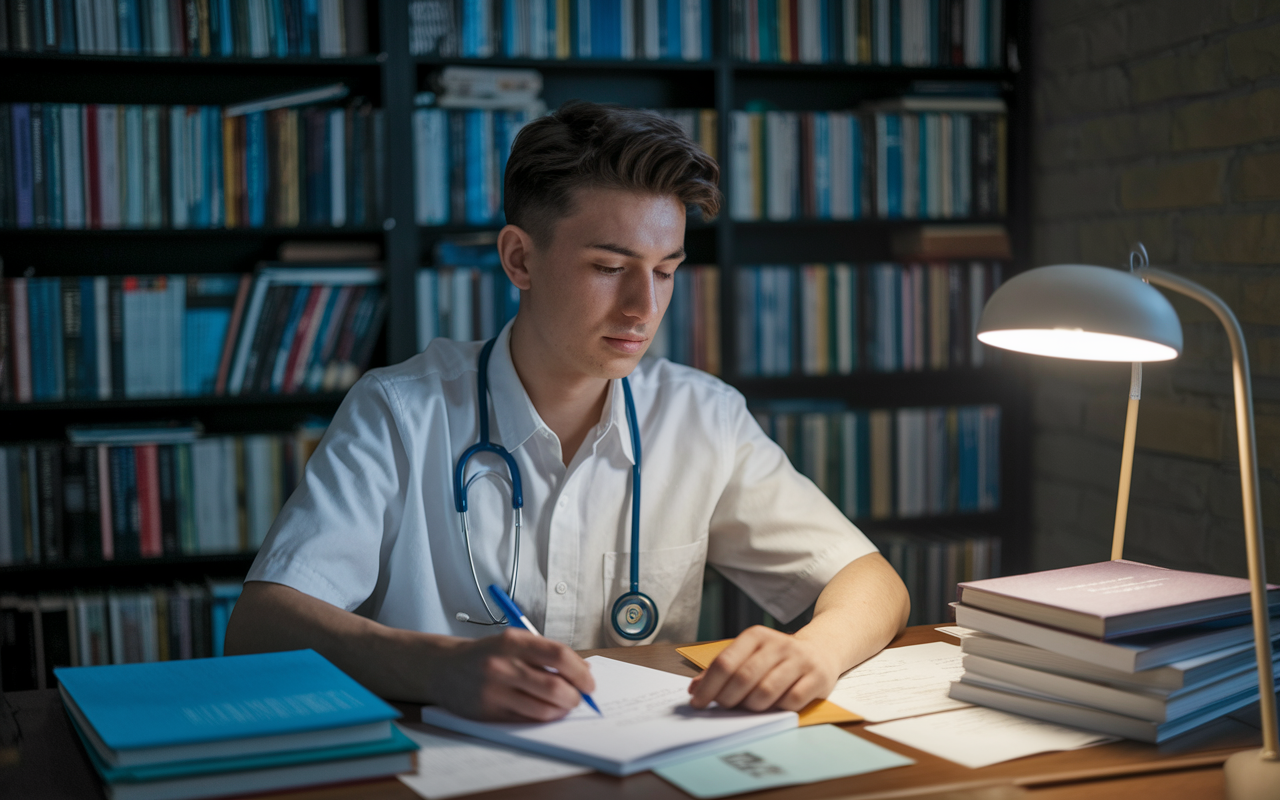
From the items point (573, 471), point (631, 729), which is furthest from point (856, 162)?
point (631, 729)

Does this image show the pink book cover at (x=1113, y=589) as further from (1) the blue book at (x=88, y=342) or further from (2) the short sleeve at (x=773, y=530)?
(1) the blue book at (x=88, y=342)

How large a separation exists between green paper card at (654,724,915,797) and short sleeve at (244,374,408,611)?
59 centimetres

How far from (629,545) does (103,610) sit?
1456mm

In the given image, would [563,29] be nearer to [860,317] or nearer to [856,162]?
[856,162]

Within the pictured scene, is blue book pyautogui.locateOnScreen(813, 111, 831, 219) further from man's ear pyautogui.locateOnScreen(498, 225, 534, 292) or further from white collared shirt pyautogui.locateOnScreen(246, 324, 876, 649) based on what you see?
man's ear pyautogui.locateOnScreen(498, 225, 534, 292)

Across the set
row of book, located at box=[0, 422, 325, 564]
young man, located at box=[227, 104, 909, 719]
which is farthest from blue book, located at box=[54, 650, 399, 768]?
row of book, located at box=[0, 422, 325, 564]

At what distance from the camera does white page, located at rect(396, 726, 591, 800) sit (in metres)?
0.89

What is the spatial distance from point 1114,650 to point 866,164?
1914 mm

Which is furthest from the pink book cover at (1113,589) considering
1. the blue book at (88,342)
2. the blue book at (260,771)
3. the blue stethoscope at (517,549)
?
the blue book at (88,342)

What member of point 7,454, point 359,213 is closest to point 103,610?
point 7,454

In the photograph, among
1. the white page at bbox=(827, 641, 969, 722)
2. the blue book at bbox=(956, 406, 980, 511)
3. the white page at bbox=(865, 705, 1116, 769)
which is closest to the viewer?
the white page at bbox=(865, 705, 1116, 769)

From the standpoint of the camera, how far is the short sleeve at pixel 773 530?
60.9 inches

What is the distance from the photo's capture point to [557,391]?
1.61 metres

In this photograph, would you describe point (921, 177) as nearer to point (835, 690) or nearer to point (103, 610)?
point (835, 690)
